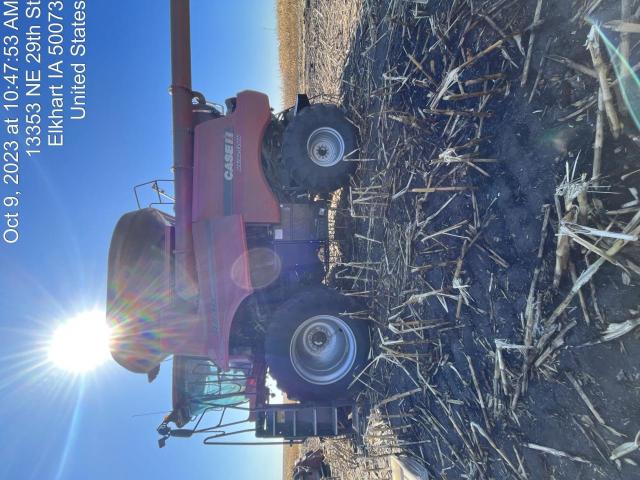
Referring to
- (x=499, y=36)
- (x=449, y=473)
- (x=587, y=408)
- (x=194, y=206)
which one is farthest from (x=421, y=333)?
(x=194, y=206)

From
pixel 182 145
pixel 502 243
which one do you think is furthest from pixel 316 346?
pixel 182 145

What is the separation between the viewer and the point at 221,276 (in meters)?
4.24

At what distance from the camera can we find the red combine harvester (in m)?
4.26

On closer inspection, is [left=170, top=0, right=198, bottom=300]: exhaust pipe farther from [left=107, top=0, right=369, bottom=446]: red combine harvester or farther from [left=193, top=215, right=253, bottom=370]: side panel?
[left=193, top=215, right=253, bottom=370]: side panel

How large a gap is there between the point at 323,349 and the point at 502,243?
258 centimetres

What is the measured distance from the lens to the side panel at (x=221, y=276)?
416 centimetres

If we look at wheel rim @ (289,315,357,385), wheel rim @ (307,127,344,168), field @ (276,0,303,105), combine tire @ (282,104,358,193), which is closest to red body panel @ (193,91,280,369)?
combine tire @ (282,104,358,193)

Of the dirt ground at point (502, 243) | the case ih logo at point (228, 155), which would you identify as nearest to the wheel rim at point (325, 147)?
the dirt ground at point (502, 243)

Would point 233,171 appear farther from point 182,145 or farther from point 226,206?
point 182,145

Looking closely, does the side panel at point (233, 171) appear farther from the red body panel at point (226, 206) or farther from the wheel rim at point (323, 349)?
the wheel rim at point (323, 349)

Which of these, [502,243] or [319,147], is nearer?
[502,243]

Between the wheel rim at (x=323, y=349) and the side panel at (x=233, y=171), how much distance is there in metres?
1.34

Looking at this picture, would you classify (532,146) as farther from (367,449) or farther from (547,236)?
(367,449)

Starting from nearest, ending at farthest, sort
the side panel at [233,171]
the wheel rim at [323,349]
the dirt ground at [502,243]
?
the dirt ground at [502,243] < the wheel rim at [323,349] < the side panel at [233,171]
